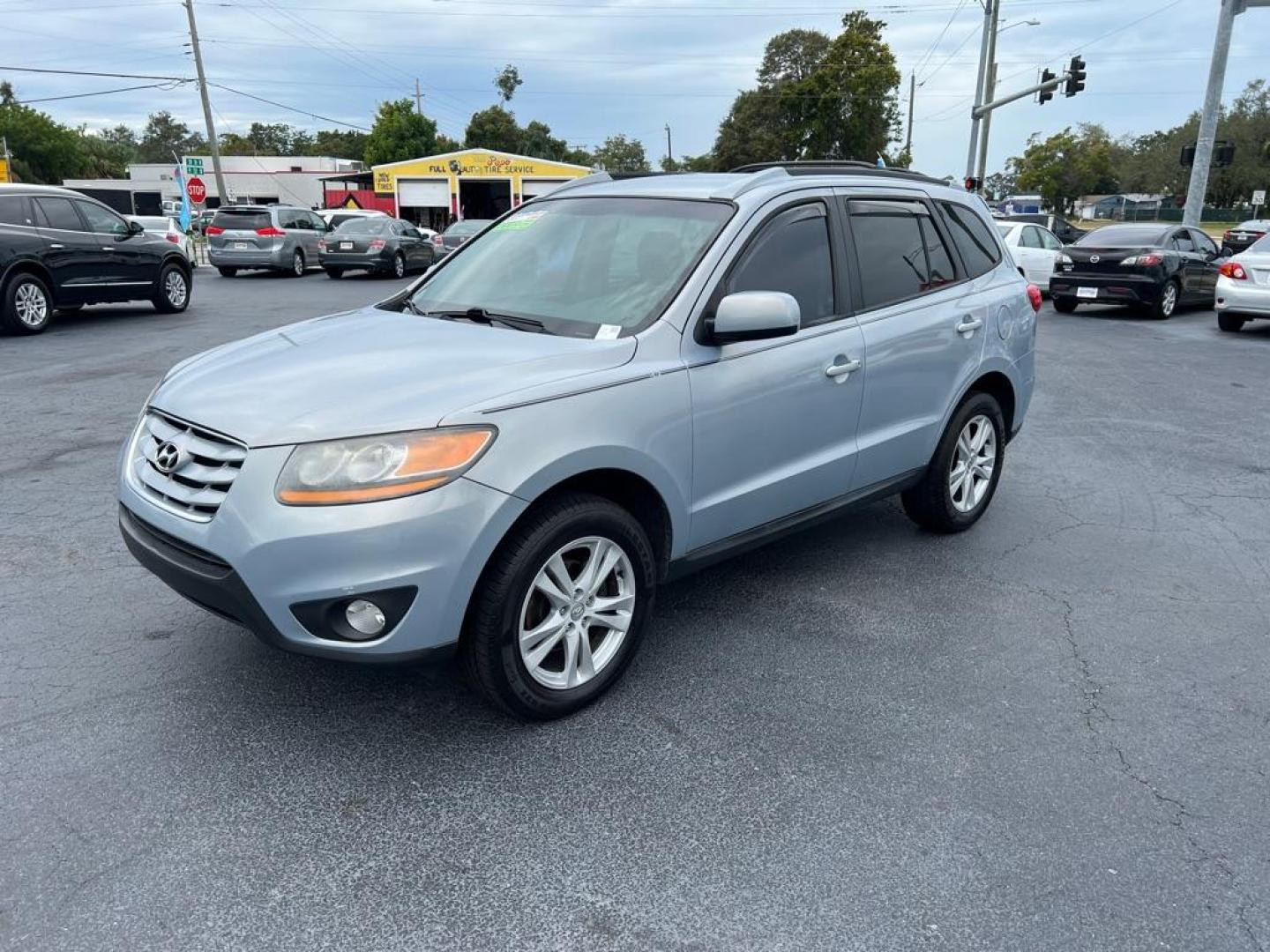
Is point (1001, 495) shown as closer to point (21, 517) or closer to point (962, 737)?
point (962, 737)

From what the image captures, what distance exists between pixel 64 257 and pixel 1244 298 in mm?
16002

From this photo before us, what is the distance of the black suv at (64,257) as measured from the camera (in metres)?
11.9

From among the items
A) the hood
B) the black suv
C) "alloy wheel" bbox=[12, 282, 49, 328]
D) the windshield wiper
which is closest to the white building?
the black suv

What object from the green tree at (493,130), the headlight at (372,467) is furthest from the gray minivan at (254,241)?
the green tree at (493,130)

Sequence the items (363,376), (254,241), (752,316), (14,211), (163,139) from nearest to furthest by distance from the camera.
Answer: (363,376), (752,316), (14,211), (254,241), (163,139)

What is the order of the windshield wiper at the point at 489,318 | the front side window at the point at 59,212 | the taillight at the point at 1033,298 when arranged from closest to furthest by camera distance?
the windshield wiper at the point at 489,318 → the taillight at the point at 1033,298 → the front side window at the point at 59,212

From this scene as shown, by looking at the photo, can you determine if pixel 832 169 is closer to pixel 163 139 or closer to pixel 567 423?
pixel 567 423

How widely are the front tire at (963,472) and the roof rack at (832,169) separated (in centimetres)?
120

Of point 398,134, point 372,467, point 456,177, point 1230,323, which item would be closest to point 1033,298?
point 372,467

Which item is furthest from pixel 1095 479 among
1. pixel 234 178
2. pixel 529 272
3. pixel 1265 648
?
pixel 234 178

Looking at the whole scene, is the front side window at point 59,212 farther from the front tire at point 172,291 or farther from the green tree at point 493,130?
the green tree at point 493,130

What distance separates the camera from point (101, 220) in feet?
42.8

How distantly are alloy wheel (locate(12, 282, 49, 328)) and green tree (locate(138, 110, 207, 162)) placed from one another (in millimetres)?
147993

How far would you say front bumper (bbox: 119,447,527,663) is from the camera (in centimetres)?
270
